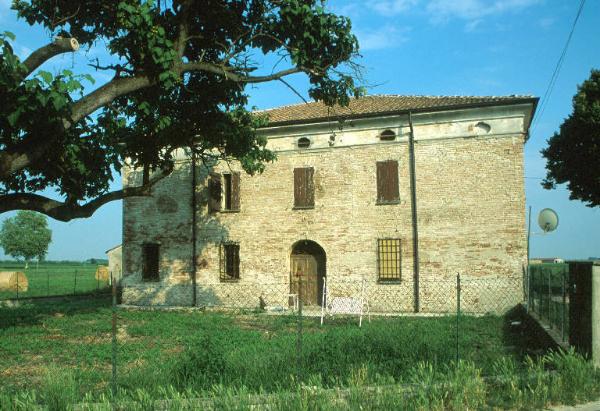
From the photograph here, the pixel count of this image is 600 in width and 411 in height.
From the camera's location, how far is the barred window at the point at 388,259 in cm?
1808

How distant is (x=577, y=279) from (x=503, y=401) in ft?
8.26

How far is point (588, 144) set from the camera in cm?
2108

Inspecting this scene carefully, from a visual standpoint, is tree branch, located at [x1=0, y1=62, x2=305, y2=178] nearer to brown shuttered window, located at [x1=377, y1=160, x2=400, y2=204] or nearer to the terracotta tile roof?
the terracotta tile roof

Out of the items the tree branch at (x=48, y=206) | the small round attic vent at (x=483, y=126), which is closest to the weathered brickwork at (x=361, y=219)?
the small round attic vent at (x=483, y=126)

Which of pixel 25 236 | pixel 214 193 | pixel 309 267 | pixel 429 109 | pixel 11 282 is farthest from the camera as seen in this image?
pixel 25 236

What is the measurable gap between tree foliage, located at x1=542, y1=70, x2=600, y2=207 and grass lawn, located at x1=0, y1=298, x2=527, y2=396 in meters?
10.6

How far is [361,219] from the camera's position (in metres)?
18.5

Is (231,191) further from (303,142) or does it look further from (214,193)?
(303,142)

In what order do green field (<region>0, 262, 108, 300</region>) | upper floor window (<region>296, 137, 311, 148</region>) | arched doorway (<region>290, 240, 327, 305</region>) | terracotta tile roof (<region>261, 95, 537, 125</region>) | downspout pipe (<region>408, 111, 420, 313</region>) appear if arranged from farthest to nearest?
green field (<region>0, 262, 108, 300</region>) → upper floor window (<region>296, 137, 311, 148</region>) → arched doorway (<region>290, 240, 327, 305</region>) → downspout pipe (<region>408, 111, 420, 313</region>) → terracotta tile roof (<region>261, 95, 537, 125</region>)

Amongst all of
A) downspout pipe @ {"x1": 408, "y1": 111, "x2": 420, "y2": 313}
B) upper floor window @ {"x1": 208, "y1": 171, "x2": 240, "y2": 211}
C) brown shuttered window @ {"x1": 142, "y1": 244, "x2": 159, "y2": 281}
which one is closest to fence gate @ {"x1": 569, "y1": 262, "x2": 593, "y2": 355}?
downspout pipe @ {"x1": 408, "y1": 111, "x2": 420, "y2": 313}

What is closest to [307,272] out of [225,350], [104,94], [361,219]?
[361,219]

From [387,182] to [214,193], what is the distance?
7454 mm

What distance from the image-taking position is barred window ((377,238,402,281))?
18078 mm

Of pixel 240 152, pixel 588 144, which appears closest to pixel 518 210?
pixel 588 144
